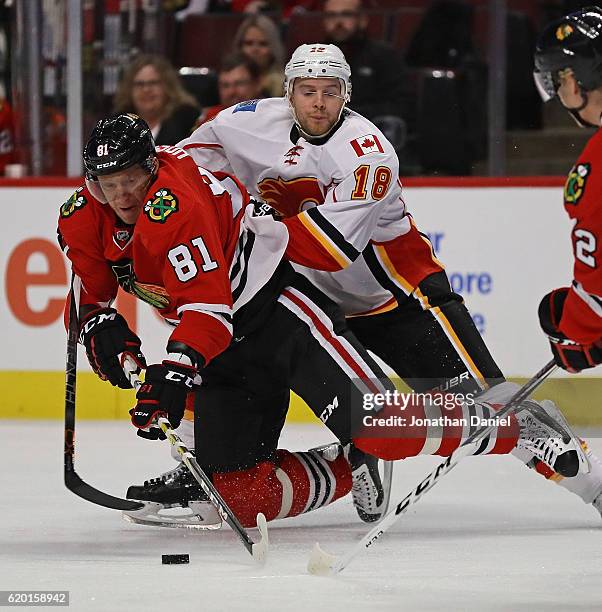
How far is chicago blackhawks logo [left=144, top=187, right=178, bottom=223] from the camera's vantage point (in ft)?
9.35

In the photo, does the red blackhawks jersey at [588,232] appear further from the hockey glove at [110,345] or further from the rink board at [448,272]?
the rink board at [448,272]

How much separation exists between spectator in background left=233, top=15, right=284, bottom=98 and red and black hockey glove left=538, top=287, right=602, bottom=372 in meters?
2.29

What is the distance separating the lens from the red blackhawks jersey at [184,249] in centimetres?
285

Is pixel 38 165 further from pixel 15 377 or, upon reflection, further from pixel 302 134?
pixel 302 134

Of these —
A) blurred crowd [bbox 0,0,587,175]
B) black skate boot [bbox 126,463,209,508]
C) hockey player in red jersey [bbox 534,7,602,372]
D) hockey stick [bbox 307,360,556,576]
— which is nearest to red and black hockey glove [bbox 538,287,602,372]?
hockey player in red jersey [bbox 534,7,602,372]

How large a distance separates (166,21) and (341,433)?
273 cm

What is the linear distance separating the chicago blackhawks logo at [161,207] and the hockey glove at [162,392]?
28 centimetres

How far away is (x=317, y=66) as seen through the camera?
330 cm

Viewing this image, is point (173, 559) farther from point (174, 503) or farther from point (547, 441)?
point (547, 441)

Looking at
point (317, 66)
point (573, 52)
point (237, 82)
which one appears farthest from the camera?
point (237, 82)

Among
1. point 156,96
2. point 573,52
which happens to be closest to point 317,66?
point 573,52

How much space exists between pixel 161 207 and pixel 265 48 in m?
2.30

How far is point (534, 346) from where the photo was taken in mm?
4625

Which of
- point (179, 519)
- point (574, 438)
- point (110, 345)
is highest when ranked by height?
point (110, 345)
